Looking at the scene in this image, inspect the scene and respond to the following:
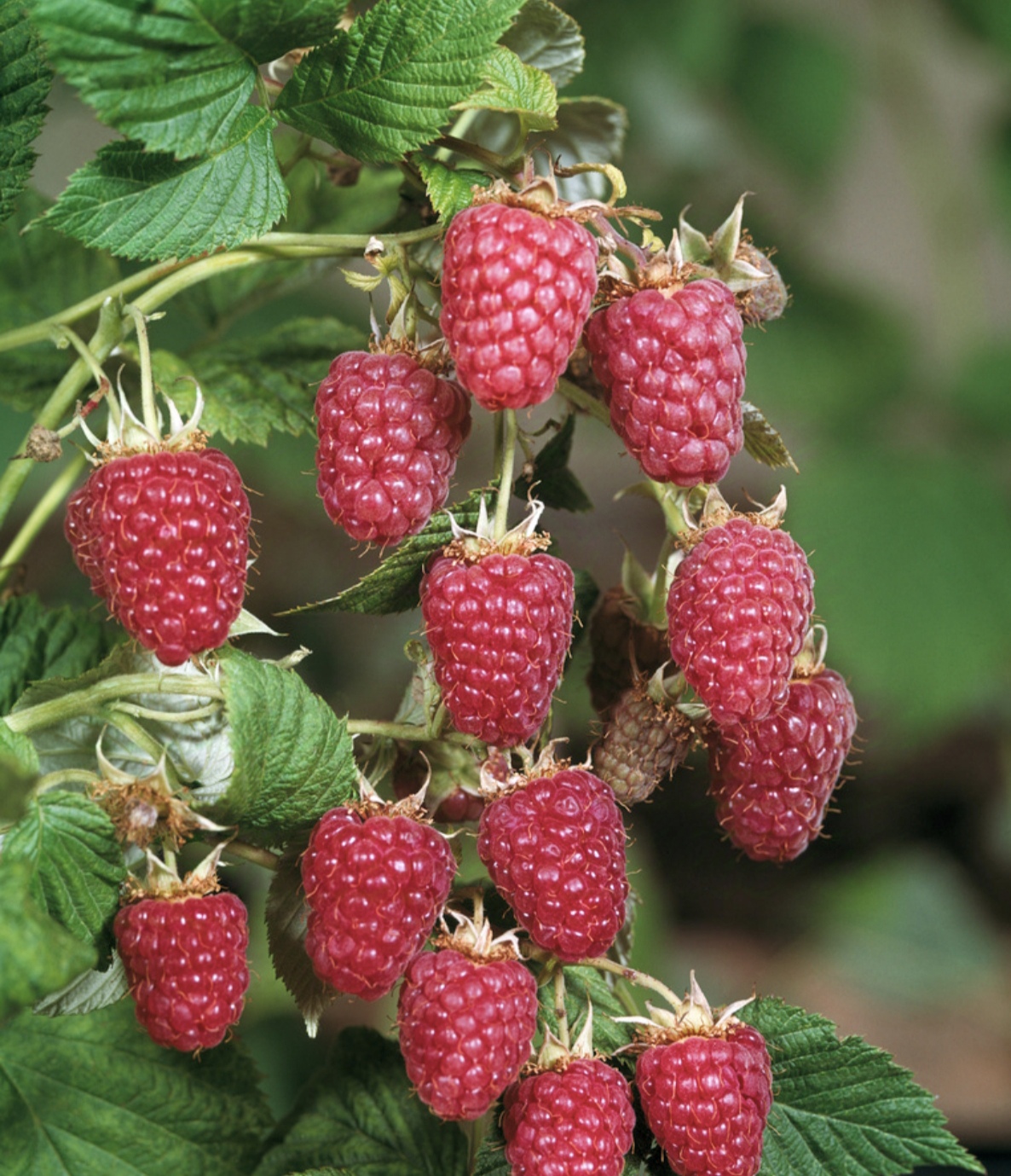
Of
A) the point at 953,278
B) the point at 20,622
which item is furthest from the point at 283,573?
the point at 20,622

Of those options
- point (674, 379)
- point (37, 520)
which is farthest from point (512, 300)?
point (37, 520)

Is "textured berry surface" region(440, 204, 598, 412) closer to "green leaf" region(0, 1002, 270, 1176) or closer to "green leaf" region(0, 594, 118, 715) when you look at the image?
"green leaf" region(0, 594, 118, 715)

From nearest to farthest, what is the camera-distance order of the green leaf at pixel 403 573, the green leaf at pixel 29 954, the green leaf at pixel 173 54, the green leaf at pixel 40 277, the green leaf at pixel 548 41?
1. the green leaf at pixel 29 954
2. the green leaf at pixel 173 54
3. the green leaf at pixel 403 573
4. the green leaf at pixel 548 41
5. the green leaf at pixel 40 277

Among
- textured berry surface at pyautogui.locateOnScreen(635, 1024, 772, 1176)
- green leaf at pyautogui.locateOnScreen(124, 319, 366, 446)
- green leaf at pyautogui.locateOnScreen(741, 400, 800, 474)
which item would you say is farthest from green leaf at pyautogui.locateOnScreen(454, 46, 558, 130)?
textured berry surface at pyautogui.locateOnScreen(635, 1024, 772, 1176)

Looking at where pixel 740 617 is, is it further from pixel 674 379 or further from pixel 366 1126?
pixel 366 1126

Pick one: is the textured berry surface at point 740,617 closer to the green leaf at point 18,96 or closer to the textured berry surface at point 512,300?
the textured berry surface at point 512,300

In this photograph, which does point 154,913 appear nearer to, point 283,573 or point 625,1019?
point 625,1019

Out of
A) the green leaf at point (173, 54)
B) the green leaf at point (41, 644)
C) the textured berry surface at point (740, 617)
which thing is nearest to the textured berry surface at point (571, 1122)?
the textured berry surface at point (740, 617)

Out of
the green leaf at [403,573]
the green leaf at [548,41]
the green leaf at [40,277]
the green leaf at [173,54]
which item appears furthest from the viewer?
the green leaf at [40,277]
